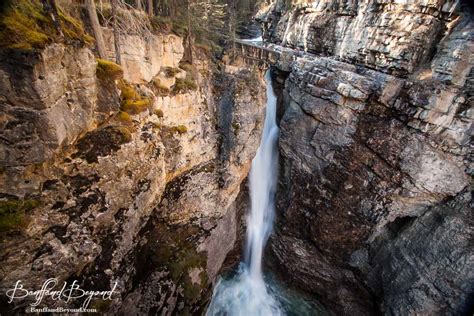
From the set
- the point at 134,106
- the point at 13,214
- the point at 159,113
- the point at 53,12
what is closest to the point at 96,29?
the point at 53,12

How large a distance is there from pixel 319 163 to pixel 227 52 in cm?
858

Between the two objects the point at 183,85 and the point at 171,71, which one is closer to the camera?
the point at 171,71

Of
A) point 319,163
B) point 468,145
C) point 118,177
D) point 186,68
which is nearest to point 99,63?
point 118,177

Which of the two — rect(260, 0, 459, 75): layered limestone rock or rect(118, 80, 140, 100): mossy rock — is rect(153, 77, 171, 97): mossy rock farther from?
rect(260, 0, 459, 75): layered limestone rock

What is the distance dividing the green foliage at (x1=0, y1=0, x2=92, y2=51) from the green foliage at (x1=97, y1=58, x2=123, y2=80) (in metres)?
1.16

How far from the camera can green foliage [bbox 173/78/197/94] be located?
1036 cm

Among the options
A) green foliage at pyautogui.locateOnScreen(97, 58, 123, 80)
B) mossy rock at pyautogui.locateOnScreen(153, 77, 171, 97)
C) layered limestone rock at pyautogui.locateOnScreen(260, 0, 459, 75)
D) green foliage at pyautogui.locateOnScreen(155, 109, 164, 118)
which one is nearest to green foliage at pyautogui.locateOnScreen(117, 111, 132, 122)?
green foliage at pyautogui.locateOnScreen(97, 58, 123, 80)

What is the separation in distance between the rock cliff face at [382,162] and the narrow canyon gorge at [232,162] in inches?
2.8

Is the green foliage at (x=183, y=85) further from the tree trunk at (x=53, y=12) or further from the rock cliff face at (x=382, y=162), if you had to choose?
the rock cliff face at (x=382, y=162)

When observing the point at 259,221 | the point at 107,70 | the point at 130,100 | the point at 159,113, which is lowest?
the point at 259,221

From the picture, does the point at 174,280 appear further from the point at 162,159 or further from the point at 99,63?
the point at 99,63

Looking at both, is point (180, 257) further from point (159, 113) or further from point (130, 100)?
point (130, 100)

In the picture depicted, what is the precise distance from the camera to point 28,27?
17.2ft

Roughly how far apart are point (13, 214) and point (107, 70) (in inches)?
186
